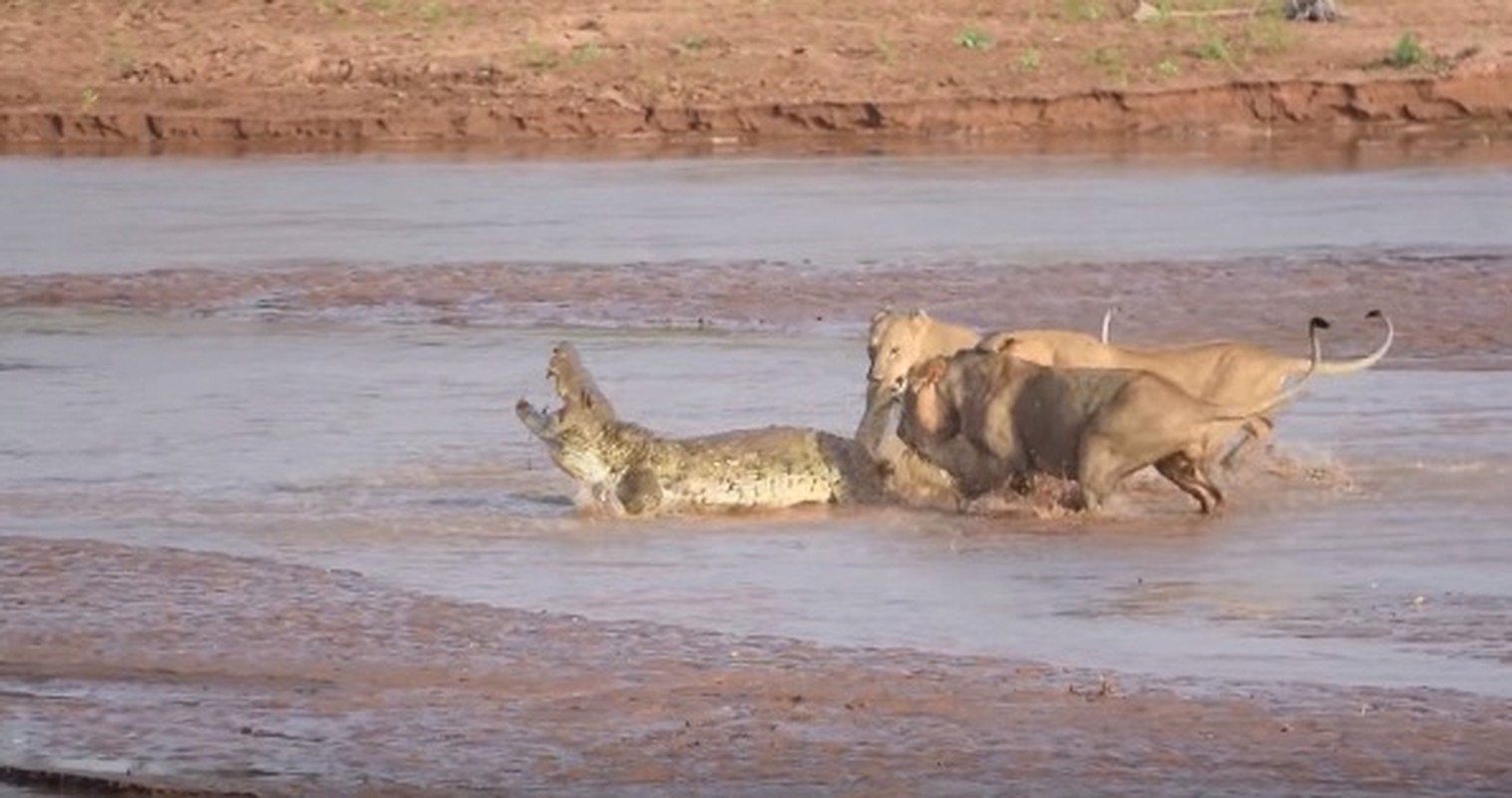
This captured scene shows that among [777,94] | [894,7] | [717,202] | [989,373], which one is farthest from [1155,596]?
[894,7]

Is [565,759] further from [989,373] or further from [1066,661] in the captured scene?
[989,373]

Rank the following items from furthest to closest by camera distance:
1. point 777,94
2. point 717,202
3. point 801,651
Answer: point 777,94
point 717,202
point 801,651

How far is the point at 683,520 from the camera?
12.9 m

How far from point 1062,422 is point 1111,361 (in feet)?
2.88

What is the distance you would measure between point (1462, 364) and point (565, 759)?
27.8 feet

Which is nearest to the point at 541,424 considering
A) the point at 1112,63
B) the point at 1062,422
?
the point at 1062,422

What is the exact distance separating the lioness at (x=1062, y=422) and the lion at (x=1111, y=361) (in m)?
0.11

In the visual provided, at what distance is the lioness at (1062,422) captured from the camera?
1240cm

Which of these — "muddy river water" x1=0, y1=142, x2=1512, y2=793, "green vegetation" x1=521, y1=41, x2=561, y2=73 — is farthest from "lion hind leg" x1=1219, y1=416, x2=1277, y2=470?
"green vegetation" x1=521, y1=41, x2=561, y2=73

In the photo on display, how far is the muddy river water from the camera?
9203 millimetres

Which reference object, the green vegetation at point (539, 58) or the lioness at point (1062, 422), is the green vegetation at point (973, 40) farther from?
the lioness at point (1062, 422)

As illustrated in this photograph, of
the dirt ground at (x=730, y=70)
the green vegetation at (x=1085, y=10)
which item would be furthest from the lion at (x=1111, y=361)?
the green vegetation at (x=1085, y=10)

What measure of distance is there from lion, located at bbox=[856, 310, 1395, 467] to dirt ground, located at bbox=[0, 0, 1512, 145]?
15516 mm

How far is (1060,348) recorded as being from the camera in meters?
13.6
